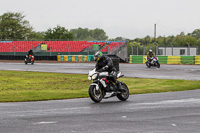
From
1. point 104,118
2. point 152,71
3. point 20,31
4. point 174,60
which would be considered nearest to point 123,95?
point 104,118

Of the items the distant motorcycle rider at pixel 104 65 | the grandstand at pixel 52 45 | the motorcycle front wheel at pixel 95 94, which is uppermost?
the grandstand at pixel 52 45

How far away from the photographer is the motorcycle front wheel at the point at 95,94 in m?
12.0

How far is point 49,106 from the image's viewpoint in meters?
11.2

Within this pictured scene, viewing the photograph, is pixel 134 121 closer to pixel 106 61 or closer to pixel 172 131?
pixel 172 131

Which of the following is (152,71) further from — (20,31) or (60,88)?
(20,31)

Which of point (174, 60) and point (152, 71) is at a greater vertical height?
point (174, 60)

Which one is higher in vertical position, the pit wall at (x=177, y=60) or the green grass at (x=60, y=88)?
the pit wall at (x=177, y=60)

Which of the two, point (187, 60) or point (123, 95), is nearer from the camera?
point (123, 95)

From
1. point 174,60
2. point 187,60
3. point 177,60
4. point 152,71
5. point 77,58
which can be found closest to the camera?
point 152,71

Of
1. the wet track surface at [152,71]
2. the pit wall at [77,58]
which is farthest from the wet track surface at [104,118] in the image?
the pit wall at [77,58]

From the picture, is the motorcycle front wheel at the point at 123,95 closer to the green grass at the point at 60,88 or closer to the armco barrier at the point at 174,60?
the green grass at the point at 60,88

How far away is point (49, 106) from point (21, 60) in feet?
158

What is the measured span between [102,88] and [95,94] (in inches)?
16.4

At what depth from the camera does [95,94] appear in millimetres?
12148
